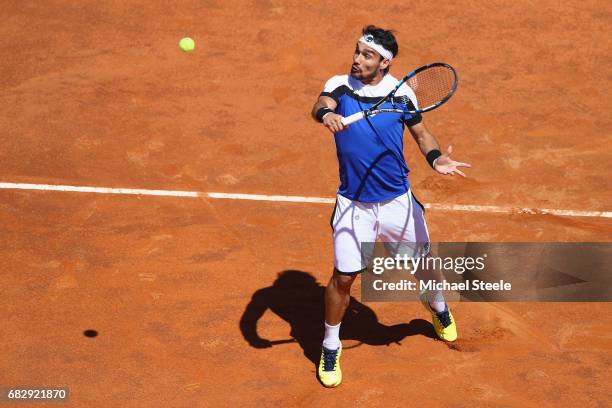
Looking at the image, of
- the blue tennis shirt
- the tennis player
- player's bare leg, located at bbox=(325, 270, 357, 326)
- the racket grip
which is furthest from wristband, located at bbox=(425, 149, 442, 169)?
player's bare leg, located at bbox=(325, 270, 357, 326)

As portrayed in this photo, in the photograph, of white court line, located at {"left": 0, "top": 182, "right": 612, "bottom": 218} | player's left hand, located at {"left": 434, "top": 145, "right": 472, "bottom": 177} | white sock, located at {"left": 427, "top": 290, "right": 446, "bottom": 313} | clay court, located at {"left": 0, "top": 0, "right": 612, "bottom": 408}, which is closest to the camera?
player's left hand, located at {"left": 434, "top": 145, "right": 472, "bottom": 177}

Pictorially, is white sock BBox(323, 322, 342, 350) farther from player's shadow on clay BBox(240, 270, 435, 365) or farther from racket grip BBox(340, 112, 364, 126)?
racket grip BBox(340, 112, 364, 126)

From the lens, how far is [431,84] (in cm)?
816

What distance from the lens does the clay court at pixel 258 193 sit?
325 inches

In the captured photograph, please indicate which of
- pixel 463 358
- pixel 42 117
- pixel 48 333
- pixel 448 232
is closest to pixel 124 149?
pixel 42 117

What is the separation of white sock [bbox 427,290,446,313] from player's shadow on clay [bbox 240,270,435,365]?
347mm

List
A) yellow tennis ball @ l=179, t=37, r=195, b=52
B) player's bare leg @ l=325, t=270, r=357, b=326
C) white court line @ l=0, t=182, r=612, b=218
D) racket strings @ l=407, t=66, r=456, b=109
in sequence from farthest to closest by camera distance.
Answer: yellow tennis ball @ l=179, t=37, r=195, b=52 → white court line @ l=0, t=182, r=612, b=218 → racket strings @ l=407, t=66, r=456, b=109 → player's bare leg @ l=325, t=270, r=357, b=326

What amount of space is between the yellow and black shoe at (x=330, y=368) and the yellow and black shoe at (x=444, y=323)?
105cm

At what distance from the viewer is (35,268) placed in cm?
945

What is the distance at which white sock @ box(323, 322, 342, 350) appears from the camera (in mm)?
8141

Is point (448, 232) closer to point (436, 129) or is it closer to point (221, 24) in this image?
point (436, 129)

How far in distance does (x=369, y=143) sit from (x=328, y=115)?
573mm

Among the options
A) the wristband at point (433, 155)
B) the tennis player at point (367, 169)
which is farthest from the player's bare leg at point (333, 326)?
the wristband at point (433, 155)

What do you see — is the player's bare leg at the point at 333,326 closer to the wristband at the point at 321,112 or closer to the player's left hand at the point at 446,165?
the player's left hand at the point at 446,165
